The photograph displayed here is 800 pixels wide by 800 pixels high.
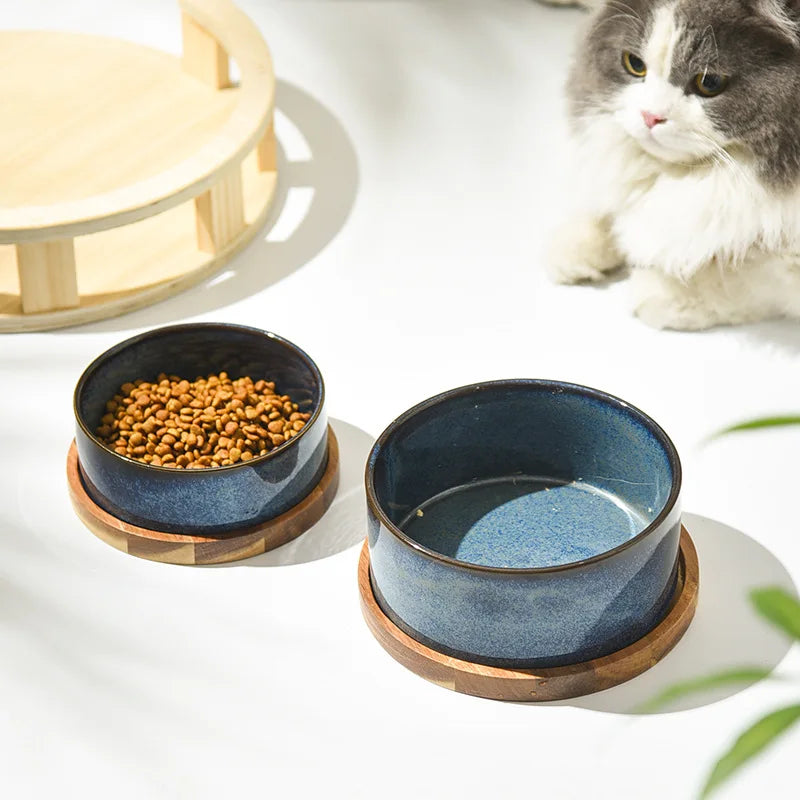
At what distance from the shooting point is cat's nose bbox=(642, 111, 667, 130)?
1.33m

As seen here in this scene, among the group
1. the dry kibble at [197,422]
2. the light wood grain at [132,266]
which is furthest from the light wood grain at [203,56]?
the dry kibble at [197,422]

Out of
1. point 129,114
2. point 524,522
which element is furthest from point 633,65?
point 129,114

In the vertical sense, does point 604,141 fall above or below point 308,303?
above

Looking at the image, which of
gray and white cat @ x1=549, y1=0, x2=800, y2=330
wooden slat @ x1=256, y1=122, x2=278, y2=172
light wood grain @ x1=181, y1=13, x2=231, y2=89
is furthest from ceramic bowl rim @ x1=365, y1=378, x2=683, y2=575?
light wood grain @ x1=181, y1=13, x2=231, y2=89

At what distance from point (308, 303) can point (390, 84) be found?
24.0 inches

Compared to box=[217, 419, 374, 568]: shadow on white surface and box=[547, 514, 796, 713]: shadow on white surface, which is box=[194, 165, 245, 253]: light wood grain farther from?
box=[547, 514, 796, 713]: shadow on white surface

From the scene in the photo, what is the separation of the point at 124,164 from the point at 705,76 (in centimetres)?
81

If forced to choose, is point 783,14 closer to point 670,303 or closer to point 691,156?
point 691,156

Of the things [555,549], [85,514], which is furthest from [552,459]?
[85,514]

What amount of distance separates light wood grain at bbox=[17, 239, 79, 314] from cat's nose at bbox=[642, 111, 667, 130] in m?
0.68

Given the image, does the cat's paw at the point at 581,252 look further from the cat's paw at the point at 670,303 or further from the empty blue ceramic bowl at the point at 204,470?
the empty blue ceramic bowl at the point at 204,470

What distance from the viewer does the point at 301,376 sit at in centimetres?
129

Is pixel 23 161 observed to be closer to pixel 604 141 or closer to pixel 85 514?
pixel 85 514

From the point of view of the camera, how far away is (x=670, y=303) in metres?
1.47
